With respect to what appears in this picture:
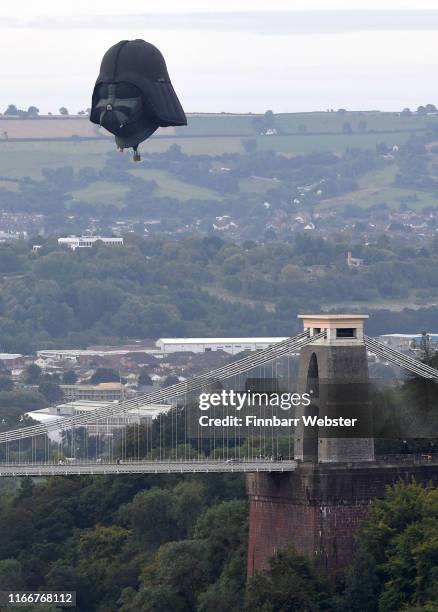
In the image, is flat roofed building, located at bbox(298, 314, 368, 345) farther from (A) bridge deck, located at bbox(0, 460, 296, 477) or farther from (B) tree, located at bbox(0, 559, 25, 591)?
(B) tree, located at bbox(0, 559, 25, 591)

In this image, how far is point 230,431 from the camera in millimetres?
69000

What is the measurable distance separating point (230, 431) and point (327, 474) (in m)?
3.89

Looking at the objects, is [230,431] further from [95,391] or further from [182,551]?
[95,391]

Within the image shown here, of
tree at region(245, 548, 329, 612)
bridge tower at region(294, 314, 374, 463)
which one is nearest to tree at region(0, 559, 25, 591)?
bridge tower at region(294, 314, 374, 463)

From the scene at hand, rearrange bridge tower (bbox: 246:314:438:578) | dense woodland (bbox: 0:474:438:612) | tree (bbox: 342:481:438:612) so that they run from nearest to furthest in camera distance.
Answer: tree (bbox: 342:481:438:612) → dense woodland (bbox: 0:474:438:612) → bridge tower (bbox: 246:314:438:578)

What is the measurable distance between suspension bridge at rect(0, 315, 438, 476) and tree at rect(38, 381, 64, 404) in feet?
351

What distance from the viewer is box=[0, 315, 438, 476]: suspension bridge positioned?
218ft

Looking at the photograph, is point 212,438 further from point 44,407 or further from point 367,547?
point 44,407

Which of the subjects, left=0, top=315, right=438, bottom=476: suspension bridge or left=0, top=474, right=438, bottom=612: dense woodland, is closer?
left=0, top=474, right=438, bottom=612: dense woodland

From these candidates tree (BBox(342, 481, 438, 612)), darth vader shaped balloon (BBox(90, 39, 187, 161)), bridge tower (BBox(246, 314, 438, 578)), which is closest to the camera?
darth vader shaped balloon (BBox(90, 39, 187, 161))

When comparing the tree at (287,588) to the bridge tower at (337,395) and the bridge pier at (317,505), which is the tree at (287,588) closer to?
the bridge pier at (317,505)

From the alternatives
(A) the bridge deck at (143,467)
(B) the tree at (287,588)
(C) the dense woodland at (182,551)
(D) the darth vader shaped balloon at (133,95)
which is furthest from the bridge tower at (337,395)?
(D) the darth vader shaped balloon at (133,95)

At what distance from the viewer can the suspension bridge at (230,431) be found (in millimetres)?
66312

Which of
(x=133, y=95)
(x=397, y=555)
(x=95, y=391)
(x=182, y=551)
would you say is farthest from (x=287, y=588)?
(x=95, y=391)
